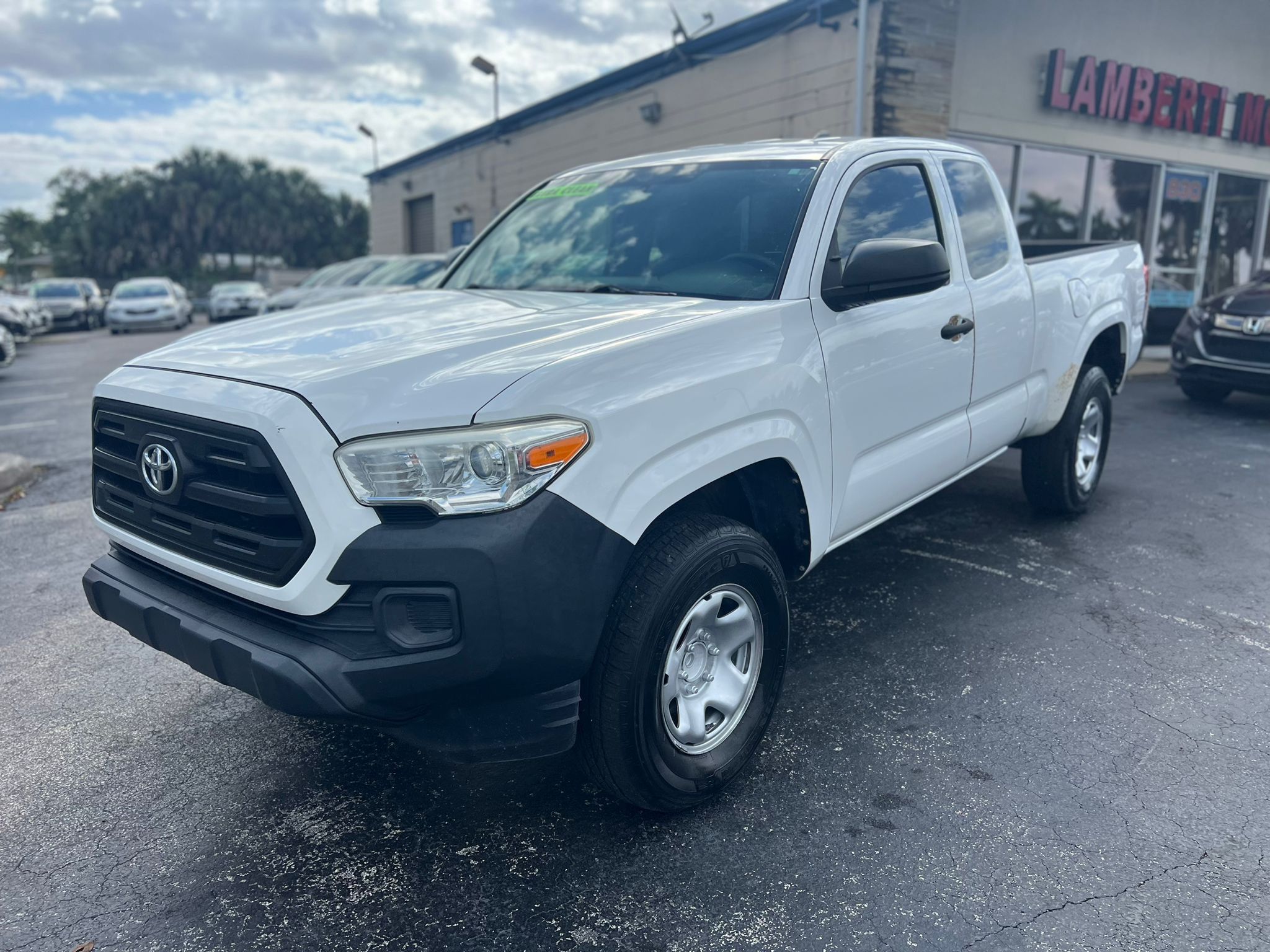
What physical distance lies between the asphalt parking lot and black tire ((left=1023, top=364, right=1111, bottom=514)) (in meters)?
0.90

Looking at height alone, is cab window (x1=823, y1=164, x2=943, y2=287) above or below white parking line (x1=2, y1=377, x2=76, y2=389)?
above

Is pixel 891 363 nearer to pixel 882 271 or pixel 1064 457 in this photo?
pixel 882 271

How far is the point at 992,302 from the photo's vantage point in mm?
4102

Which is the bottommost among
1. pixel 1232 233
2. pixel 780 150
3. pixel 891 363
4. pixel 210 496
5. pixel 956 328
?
pixel 210 496

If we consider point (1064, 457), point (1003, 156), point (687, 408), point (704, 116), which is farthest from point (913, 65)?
point (687, 408)

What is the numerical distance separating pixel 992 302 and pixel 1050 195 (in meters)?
9.94

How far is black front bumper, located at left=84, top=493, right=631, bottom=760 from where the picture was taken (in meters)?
2.11

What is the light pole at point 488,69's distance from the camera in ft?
65.8

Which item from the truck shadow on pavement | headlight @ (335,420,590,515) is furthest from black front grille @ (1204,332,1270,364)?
headlight @ (335,420,590,515)

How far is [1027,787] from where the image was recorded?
110 inches

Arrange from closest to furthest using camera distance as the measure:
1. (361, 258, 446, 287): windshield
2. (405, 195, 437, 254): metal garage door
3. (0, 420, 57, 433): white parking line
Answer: (0, 420, 57, 433): white parking line, (361, 258, 446, 287): windshield, (405, 195, 437, 254): metal garage door

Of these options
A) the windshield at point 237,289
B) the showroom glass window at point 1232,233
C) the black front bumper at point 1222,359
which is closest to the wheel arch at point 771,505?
the black front bumper at point 1222,359

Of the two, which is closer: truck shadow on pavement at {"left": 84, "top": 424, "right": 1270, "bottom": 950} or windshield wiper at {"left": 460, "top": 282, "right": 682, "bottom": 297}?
truck shadow on pavement at {"left": 84, "top": 424, "right": 1270, "bottom": 950}

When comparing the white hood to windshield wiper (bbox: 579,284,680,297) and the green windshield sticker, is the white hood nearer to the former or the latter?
windshield wiper (bbox: 579,284,680,297)
